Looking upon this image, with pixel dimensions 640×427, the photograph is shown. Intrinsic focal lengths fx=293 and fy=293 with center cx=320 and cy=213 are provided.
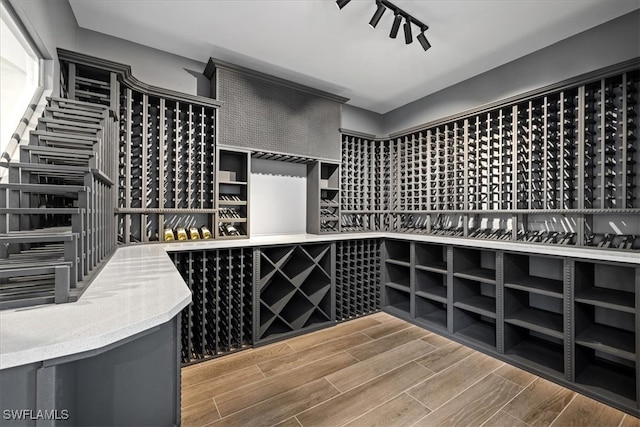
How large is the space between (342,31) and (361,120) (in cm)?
184

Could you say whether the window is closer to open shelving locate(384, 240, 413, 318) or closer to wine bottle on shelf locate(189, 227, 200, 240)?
wine bottle on shelf locate(189, 227, 200, 240)

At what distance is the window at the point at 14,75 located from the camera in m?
1.44

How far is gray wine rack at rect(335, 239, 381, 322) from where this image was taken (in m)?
3.14

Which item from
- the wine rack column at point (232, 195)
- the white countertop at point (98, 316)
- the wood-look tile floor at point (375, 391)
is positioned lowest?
the wood-look tile floor at point (375, 391)

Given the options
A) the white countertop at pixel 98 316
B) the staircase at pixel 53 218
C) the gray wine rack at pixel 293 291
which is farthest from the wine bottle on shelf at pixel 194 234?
the white countertop at pixel 98 316

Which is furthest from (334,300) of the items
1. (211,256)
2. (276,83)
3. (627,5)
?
(627,5)

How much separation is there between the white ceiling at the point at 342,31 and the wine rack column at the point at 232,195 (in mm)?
962

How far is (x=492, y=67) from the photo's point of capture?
3.01m

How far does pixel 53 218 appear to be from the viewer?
1705mm

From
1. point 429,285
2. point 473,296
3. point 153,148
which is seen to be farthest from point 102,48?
point 473,296

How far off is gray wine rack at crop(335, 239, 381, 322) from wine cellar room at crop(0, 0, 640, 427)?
2cm

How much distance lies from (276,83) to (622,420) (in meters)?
3.60
